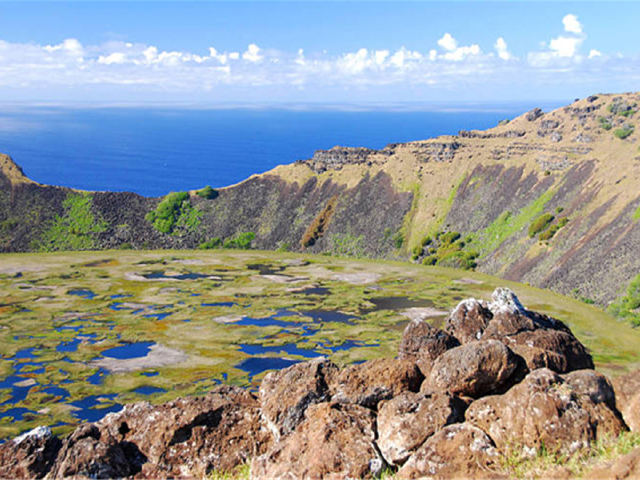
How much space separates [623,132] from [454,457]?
141 meters

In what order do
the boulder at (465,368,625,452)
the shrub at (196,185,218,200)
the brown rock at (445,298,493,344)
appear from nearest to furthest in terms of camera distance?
the boulder at (465,368,625,452) < the brown rock at (445,298,493,344) < the shrub at (196,185,218,200)

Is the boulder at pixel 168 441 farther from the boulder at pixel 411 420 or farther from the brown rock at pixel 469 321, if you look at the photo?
the brown rock at pixel 469 321

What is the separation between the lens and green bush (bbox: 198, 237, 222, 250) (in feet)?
506

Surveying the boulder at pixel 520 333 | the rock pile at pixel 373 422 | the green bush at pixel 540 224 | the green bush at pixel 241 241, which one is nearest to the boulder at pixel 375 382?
the rock pile at pixel 373 422

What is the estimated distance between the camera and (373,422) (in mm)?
22594

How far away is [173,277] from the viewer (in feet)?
382

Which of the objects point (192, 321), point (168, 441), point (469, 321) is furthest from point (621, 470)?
point (192, 321)

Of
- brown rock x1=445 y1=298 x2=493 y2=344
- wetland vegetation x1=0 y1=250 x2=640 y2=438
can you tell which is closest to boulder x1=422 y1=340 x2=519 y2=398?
brown rock x1=445 y1=298 x2=493 y2=344

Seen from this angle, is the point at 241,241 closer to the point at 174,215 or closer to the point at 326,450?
the point at 174,215

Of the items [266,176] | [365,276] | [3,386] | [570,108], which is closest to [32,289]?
[3,386]

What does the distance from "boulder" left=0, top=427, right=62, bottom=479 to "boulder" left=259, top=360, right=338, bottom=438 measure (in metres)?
9.02

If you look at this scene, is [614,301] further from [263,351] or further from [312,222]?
[312,222]

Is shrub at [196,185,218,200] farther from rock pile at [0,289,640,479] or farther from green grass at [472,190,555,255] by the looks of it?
rock pile at [0,289,640,479]

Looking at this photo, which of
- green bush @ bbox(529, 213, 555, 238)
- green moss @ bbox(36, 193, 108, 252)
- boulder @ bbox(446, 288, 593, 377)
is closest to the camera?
boulder @ bbox(446, 288, 593, 377)
